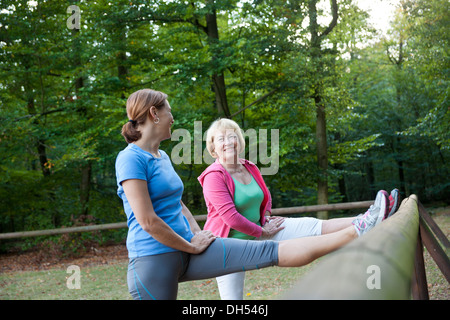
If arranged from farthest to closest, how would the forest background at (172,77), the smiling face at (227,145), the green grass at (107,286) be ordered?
1. the forest background at (172,77)
2. the green grass at (107,286)
3. the smiling face at (227,145)

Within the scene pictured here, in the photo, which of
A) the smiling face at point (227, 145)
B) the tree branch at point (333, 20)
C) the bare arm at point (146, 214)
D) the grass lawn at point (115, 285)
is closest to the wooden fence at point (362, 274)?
the bare arm at point (146, 214)

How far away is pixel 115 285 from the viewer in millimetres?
7938

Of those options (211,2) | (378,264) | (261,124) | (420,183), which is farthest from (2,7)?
(420,183)

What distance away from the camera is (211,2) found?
38.2ft

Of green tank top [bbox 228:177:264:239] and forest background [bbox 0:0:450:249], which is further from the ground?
forest background [bbox 0:0:450:249]

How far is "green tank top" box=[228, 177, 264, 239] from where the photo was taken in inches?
118

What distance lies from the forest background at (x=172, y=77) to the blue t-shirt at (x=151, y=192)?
945 centimetres

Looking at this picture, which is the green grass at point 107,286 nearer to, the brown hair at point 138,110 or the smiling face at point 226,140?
the smiling face at point 226,140

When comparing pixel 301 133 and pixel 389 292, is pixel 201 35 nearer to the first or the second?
pixel 301 133

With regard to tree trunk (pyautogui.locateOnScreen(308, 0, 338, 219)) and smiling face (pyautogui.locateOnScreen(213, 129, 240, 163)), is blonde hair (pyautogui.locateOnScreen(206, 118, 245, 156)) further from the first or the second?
tree trunk (pyautogui.locateOnScreen(308, 0, 338, 219))

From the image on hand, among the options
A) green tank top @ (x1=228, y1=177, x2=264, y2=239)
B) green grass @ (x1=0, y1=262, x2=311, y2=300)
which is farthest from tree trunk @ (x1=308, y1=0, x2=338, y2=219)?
green tank top @ (x1=228, y1=177, x2=264, y2=239)

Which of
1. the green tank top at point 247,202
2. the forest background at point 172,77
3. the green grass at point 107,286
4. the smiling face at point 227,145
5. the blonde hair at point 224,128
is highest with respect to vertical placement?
the forest background at point 172,77

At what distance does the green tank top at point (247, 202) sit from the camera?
9.87 feet

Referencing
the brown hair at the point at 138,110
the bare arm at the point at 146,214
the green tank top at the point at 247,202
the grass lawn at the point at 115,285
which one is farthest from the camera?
the grass lawn at the point at 115,285
